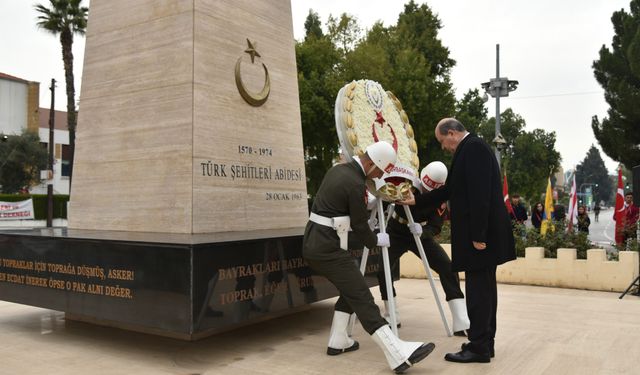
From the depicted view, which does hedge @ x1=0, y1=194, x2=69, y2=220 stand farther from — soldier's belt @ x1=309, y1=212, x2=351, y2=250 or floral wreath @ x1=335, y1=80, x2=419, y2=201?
soldier's belt @ x1=309, y1=212, x2=351, y2=250

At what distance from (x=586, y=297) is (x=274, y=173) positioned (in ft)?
17.6

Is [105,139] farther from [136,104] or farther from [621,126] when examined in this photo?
[621,126]

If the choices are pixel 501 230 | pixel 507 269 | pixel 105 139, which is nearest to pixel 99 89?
pixel 105 139

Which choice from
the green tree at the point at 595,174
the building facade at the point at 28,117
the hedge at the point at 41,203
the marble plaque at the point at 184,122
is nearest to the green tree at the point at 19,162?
the building facade at the point at 28,117

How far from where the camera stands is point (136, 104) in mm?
6742

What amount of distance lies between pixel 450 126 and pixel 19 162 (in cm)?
4318

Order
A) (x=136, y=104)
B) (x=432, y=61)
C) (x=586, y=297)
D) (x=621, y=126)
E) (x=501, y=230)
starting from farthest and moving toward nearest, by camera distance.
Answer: (x=432, y=61), (x=621, y=126), (x=586, y=297), (x=136, y=104), (x=501, y=230)

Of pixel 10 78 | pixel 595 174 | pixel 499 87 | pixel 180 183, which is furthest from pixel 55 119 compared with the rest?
pixel 595 174

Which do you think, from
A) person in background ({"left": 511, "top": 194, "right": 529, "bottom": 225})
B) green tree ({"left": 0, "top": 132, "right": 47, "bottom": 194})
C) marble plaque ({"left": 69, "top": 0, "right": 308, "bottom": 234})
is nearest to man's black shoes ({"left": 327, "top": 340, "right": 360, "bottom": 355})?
marble plaque ({"left": 69, "top": 0, "right": 308, "bottom": 234})

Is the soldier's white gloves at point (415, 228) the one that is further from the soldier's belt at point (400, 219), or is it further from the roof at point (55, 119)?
the roof at point (55, 119)

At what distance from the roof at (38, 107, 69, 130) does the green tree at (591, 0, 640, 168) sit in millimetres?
42117

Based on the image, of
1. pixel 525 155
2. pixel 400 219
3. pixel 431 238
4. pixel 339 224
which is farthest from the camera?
pixel 525 155

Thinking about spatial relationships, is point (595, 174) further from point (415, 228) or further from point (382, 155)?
point (382, 155)

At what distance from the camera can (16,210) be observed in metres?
28.8
